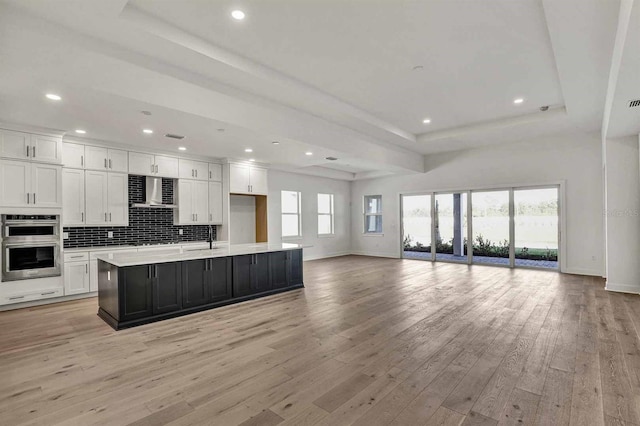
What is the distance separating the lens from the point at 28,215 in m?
5.00

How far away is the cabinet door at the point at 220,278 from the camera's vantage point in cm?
477

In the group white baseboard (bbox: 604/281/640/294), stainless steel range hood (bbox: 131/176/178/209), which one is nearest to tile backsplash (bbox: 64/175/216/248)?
stainless steel range hood (bbox: 131/176/178/209)

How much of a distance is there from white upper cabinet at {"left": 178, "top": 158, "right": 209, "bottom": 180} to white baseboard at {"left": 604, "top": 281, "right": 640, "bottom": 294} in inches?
318

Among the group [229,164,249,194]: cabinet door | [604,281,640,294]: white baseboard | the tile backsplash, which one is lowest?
[604,281,640,294]: white baseboard

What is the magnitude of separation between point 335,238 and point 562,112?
7.02 metres

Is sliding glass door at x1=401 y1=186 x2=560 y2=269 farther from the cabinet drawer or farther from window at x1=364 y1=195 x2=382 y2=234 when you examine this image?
the cabinet drawer

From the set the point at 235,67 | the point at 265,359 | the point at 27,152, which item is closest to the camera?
the point at 265,359

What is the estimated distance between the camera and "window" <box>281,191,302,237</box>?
379 inches

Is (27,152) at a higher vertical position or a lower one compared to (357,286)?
higher

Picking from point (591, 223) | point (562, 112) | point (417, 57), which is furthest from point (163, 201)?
point (591, 223)

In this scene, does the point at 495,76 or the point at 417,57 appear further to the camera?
the point at 495,76

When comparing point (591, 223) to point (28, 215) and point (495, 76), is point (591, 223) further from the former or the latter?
point (28, 215)

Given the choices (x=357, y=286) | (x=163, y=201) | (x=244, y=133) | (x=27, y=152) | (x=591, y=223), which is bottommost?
(x=357, y=286)

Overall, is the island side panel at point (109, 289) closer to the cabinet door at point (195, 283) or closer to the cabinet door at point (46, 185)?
the cabinet door at point (195, 283)
